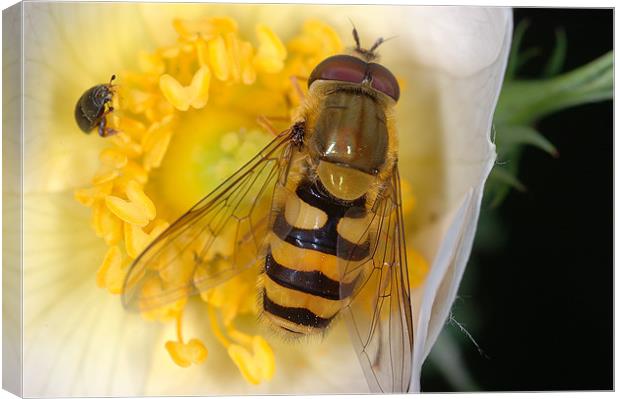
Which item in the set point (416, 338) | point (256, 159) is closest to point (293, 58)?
point (256, 159)

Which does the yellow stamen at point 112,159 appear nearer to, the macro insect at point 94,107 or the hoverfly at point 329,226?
the macro insect at point 94,107

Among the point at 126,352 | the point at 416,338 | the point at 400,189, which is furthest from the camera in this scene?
the point at 126,352

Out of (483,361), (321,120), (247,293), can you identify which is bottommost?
(483,361)

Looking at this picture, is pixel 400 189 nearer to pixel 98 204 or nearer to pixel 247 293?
pixel 247 293

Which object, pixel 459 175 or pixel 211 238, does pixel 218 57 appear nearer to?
pixel 211 238

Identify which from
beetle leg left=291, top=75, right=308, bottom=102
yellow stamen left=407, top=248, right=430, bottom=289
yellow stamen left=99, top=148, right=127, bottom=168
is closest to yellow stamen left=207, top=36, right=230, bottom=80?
beetle leg left=291, top=75, right=308, bottom=102

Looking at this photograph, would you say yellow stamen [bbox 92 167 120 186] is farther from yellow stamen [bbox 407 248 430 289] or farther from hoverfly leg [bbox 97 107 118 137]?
yellow stamen [bbox 407 248 430 289]

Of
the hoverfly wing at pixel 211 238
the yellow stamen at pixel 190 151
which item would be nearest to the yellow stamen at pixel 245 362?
the yellow stamen at pixel 190 151

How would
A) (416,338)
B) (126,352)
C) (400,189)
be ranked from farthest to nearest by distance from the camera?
(126,352)
(400,189)
(416,338)
